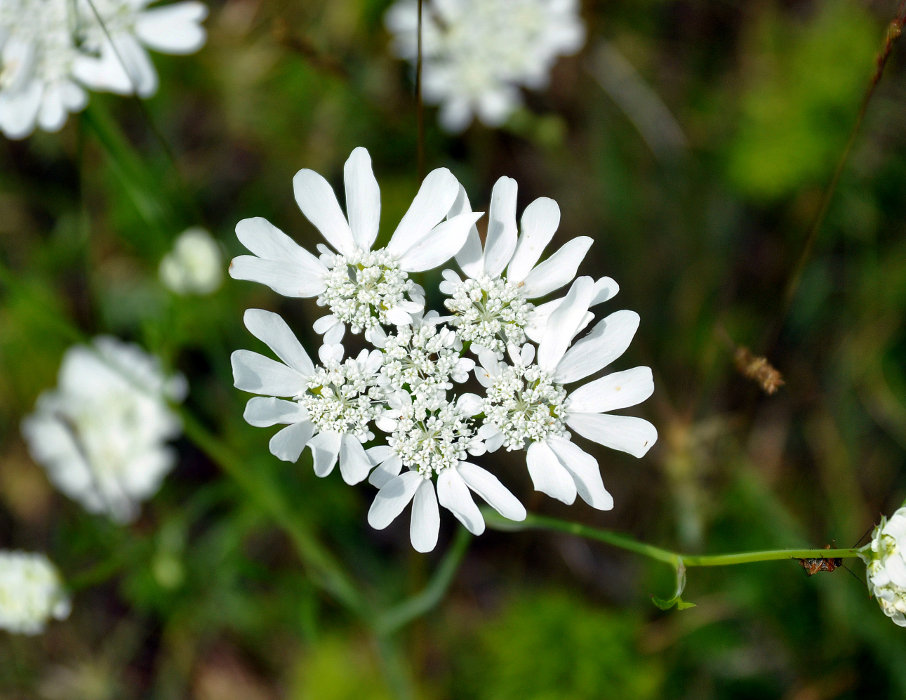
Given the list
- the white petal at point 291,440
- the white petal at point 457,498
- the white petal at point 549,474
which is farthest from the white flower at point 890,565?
the white petal at point 291,440

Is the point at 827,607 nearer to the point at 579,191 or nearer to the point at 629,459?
the point at 629,459

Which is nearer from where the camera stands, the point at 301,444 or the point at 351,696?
the point at 301,444

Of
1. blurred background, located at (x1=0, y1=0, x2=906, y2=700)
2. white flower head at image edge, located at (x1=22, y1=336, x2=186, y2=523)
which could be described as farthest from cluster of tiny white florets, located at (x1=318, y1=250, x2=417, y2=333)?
white flower head at image edge, located at (x1=22, y1=336, x2=186, y2=523)

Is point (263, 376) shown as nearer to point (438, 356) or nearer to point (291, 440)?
point (291, 440)

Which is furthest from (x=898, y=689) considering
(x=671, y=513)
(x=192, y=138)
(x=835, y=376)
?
(x=192, y=138)

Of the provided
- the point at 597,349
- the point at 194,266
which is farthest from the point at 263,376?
the point at 194,266

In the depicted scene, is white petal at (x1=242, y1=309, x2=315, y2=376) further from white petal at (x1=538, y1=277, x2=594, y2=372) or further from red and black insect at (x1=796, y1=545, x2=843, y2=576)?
red and black insect at (x1=796, y1=545, x2=843, y2=576)

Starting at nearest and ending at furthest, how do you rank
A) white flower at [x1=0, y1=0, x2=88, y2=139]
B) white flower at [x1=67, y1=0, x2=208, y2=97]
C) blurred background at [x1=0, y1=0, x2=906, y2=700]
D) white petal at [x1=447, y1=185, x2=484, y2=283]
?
white petal at [x1=447, y1=185, x2=484, y2=283] < white flower at [x1=0, y1=0, x2=88, y2=139] < white flower at [x1=67, y1=0, x2=208, y2=97] < blurred background at [x1=0, y1=0, x2=906, y2=700]
